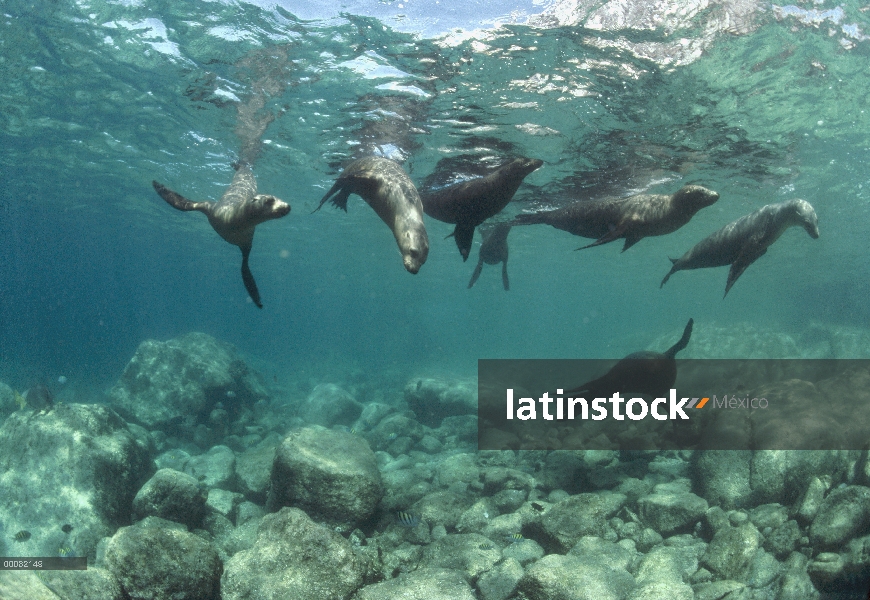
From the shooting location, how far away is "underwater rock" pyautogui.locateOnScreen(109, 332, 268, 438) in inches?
583

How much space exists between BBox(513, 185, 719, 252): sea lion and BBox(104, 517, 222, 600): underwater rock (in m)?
6.23

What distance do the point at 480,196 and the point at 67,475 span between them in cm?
798

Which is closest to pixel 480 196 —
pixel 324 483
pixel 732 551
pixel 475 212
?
pixel 475 212

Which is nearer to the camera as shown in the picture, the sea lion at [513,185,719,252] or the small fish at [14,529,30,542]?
the sea lion at [513,185,719,252]

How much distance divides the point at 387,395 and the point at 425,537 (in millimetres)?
17645

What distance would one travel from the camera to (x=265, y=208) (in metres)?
4.10

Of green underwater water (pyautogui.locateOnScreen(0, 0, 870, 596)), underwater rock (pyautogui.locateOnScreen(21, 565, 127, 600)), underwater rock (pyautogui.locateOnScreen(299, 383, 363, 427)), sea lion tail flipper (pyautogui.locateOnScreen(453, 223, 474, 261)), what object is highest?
green underwater water (pyautogui.locateOnScreen(0, 0, 870, 596))

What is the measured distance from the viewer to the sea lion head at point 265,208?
12.9 feet

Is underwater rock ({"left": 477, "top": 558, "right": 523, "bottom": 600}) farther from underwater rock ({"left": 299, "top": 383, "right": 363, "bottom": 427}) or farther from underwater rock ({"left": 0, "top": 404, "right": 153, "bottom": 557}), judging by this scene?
underwater rock ({"left": 299, "top": 383, "right": 363, "bottom": 427})

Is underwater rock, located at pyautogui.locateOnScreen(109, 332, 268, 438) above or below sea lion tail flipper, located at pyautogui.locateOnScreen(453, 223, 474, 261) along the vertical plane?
below

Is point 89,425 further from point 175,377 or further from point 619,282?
point 619,282

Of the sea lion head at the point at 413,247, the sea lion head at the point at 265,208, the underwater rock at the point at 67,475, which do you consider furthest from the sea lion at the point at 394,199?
the underwater rock at the point at 67,475

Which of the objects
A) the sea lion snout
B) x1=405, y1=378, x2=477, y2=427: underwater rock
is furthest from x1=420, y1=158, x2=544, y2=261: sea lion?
x1=405, y1=378, x2=477, y2=427: underwater rock

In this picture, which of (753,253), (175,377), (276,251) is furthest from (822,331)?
(276,251)
